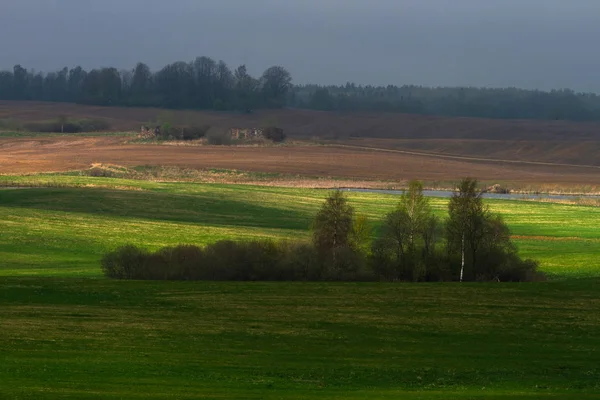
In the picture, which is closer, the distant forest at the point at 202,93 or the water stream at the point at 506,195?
the water stream at the point at 506,195

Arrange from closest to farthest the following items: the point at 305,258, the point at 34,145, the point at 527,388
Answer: the point at 527,388 → the point at 305,258 → the point at 34,145

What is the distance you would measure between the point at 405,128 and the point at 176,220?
84.4 metres

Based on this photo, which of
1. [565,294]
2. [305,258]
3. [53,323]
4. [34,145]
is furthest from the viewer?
[34,145]

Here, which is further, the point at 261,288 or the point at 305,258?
the point at 305,258

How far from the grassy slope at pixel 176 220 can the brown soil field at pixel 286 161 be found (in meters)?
15.9

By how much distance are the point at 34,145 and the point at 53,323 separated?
297 feet

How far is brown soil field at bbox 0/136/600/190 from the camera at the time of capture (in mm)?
102688

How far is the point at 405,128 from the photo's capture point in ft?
477

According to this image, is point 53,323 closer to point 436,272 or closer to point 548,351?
point 548,351

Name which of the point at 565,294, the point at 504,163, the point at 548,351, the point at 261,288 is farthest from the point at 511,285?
the point at 504,163

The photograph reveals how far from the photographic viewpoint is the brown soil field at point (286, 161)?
103m

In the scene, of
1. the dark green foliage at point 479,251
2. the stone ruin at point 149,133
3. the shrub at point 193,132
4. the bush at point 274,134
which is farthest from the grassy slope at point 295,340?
the bush at point 274,134

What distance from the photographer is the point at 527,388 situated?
21000mm

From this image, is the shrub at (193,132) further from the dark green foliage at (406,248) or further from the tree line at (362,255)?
the dark green foliage at (406,248)
